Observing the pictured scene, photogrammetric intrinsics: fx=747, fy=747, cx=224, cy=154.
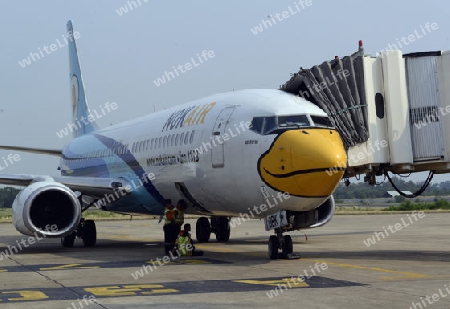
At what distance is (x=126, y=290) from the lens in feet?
34.2

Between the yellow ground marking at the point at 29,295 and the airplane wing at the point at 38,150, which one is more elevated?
the airplane wing at the point at 38,150

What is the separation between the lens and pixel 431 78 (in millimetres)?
15352

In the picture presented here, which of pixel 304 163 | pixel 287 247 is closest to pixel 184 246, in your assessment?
pixel 287 247

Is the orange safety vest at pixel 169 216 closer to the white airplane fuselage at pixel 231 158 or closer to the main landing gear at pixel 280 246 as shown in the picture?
the white airplane fuselage at pixel 231 158

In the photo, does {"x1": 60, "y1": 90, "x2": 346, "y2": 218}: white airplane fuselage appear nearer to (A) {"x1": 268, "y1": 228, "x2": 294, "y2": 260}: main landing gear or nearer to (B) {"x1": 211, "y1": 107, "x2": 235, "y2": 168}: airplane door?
(B) {"x1": 211, "y1": 107, "x2": 235, "y2": 168}: airplane door

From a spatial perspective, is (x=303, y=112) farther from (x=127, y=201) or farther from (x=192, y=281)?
(x=127, y=201)

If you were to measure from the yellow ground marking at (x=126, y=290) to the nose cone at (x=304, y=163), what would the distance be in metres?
3.68

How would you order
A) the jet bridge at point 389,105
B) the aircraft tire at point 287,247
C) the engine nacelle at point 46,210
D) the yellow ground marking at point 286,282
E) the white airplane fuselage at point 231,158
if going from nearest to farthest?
Answer: the yellow ground marking at point 286,282 < the white airplane fuselage at point 231,158 < the aircraft tire at point 287,247 < the jet bridge at point 389,105 < the engine nacelle at point 46,210

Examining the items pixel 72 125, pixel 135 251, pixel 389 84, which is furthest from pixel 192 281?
pixel 72 125

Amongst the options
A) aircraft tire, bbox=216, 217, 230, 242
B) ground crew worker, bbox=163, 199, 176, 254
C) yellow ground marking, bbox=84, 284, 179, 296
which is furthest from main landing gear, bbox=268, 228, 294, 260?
aircraft tire, bbox=216, 217, 230, 242

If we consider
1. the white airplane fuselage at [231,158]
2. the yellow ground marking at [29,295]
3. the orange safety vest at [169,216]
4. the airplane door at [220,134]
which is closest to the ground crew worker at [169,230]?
the orange safety vest at [169,216]

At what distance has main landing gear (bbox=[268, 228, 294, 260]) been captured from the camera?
48.2 feet

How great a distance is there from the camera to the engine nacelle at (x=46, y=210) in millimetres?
17891

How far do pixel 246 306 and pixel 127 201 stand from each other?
12354mm
